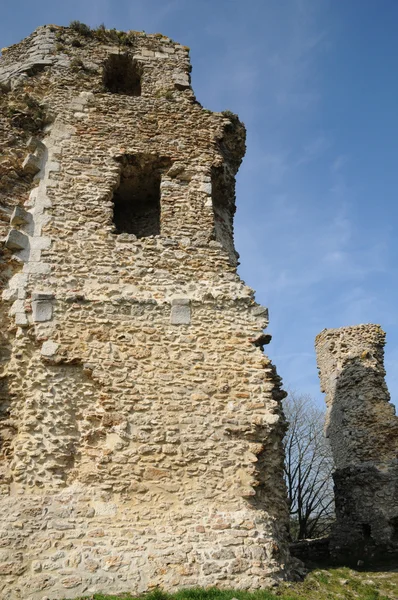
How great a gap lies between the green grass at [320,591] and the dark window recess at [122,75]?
8172mm

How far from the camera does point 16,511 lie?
18.2ft

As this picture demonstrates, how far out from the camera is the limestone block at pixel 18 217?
720 cm

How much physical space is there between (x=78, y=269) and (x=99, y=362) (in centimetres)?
140

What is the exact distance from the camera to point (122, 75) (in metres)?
9.84

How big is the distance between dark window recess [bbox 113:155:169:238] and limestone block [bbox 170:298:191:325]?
1762 mm

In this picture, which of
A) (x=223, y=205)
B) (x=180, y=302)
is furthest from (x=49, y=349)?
(x=223, y=205)

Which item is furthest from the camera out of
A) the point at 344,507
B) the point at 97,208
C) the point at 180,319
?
the point at 344,507

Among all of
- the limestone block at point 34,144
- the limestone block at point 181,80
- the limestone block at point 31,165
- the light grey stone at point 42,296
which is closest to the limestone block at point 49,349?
the light grey stone at point 42,296

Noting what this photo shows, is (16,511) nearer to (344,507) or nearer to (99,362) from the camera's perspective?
(99,362)

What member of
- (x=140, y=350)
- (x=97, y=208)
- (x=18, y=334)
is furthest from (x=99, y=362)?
(x=97, y=208)

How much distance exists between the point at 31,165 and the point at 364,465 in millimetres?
9185

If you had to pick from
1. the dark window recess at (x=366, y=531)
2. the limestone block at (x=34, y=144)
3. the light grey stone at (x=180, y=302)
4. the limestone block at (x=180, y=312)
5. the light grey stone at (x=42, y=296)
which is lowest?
the dark window recess at (x=366, y=531)

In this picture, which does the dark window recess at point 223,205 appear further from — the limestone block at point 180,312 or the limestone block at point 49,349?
the limestone block at point 49,349

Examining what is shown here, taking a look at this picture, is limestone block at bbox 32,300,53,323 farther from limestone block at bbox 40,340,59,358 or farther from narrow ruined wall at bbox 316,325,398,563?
narrow ruined wall at bbox 316,325,398,563
